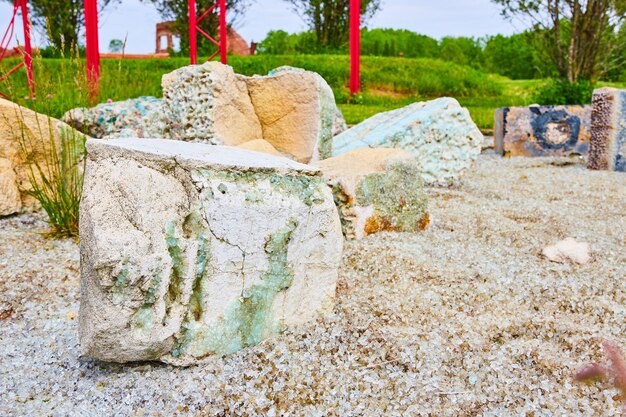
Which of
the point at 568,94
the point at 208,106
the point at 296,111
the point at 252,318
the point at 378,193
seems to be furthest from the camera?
the point at 568,94

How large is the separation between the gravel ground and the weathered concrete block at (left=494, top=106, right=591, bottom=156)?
368 cm

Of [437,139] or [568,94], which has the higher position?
[568,94]

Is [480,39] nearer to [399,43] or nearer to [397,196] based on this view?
[399,43]

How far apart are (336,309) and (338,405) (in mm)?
572

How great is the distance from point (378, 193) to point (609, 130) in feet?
11.9

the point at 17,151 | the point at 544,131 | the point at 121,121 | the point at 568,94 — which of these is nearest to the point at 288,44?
the point at 568,94

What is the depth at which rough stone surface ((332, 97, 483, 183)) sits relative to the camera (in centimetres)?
476

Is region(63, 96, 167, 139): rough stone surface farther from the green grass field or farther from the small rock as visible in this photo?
the small rock

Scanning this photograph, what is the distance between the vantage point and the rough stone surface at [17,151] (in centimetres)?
362

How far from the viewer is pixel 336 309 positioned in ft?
7.36

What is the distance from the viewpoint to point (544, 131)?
676 centimetres

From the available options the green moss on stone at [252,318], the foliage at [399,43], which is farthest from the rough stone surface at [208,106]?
the foliage at [399,43]

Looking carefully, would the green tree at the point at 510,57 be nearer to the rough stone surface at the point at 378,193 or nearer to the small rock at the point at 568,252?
the rough stone surface at the point at 378,193

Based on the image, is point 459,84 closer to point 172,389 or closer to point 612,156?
point 612,156
